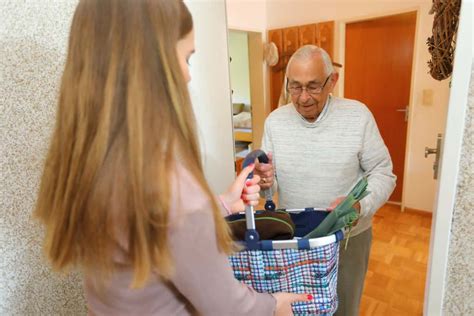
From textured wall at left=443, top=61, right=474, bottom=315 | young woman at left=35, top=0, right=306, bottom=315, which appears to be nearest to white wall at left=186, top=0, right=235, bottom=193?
young woman at left=35, top=0, right=306, bottom=315

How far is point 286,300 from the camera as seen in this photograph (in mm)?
676

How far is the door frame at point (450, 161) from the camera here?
0.57 metres

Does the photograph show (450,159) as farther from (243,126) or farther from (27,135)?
(243,126)

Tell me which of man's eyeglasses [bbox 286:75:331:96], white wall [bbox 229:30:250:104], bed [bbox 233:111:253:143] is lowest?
bed [bbox 233:111:253:143]

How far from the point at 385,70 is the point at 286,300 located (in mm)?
3117

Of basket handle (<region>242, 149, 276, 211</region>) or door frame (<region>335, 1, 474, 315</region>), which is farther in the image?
basket handle (<region>242, 149, 276, 211</region>)

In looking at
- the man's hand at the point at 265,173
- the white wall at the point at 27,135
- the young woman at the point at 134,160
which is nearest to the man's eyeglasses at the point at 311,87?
the man's hand at the point at 265,173

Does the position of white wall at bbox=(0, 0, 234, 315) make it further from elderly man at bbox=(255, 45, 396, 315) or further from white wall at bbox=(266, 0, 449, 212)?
white wall at bbox=(266, 0, 449, 212)

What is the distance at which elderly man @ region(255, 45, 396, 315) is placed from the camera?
117cm

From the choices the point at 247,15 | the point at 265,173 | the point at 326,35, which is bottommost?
the point at 265,173

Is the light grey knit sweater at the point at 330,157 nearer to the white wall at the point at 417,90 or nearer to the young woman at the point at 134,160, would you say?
the young woman at the point at 134,160

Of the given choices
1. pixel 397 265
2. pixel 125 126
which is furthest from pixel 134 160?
pixel 397 265

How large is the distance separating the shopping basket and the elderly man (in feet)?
1.59

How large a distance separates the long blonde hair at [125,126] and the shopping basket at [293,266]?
0.22 metres
